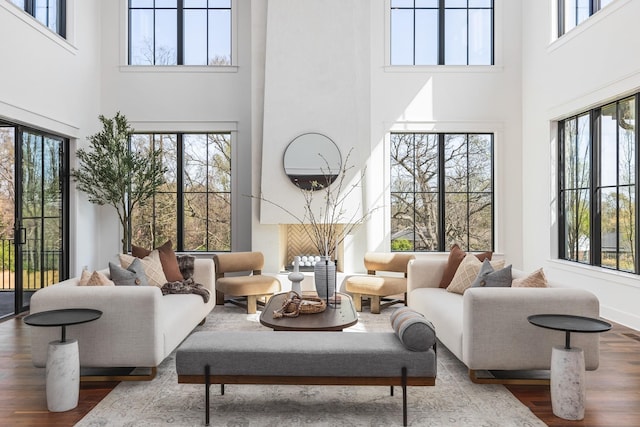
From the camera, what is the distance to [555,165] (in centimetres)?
715

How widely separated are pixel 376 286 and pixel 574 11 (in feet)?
14.4

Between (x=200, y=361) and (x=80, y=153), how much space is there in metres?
5.20

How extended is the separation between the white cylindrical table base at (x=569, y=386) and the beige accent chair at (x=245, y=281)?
3864 millimetres

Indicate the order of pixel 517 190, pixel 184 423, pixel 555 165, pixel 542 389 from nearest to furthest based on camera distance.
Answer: pixel 184 423 → pixel 542 389 → pixel 555 165 → pixel 517 190

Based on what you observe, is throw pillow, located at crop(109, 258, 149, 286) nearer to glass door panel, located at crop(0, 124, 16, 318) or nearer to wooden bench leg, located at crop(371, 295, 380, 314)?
glass door panel, located at crop(0, 124, 16, 318)

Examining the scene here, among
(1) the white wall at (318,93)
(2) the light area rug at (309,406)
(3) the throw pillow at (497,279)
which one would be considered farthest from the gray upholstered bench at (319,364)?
(1) the white wall at (318,93)

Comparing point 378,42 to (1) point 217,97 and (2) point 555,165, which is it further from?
(2) point 555,165

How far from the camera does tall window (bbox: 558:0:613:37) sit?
20.4 feet

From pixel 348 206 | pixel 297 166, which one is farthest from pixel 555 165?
pixel 297 166

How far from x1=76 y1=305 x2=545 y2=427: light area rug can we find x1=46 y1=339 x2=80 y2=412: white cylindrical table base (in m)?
0.19

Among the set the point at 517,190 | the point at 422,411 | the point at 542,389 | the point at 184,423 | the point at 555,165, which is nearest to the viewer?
the point at 184,423

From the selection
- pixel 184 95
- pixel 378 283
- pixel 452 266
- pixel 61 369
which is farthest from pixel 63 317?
pixel 184 95

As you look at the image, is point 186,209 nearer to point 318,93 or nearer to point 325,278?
point 318,93

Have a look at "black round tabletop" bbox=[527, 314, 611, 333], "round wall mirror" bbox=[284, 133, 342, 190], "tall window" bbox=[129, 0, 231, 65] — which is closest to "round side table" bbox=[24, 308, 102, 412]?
"black round tabletop" bbox=[527, 314, 611, 333]
